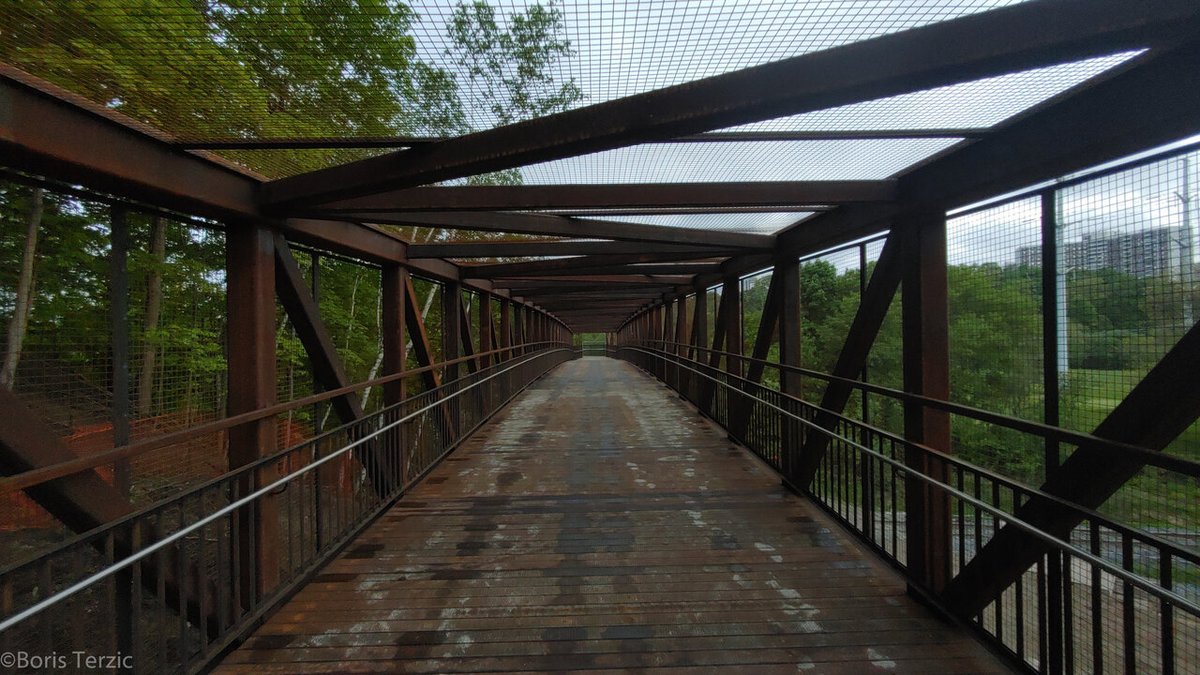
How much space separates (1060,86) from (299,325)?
478 centimetres

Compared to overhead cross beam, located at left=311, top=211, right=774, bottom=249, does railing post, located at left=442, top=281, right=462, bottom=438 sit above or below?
below

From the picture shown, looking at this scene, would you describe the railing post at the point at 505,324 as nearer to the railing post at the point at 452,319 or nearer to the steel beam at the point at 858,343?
the railing post at the point at 452,319

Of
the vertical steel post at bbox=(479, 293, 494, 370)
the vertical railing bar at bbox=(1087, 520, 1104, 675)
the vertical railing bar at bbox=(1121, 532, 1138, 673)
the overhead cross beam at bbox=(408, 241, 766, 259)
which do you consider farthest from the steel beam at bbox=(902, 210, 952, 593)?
the vertical steel post at bbox=(479, 293, 494, 370)

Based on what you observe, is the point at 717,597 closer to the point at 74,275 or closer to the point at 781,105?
the point at 781,105

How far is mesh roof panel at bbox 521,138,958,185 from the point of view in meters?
3.13

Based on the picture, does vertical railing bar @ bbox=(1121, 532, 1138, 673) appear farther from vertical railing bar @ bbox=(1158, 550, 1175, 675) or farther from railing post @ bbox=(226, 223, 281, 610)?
railing post @ bbox=(226, 223, 281, 610)

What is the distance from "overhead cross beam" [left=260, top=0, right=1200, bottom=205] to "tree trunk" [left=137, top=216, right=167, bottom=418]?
3.50 metres

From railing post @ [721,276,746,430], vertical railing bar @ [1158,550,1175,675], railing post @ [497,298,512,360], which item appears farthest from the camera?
railing post @ [497,298,512,360]

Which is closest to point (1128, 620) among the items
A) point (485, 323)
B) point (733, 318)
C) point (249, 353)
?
point (249, 353)

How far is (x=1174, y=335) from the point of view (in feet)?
6.81

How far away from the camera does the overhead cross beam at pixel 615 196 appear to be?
3785mm

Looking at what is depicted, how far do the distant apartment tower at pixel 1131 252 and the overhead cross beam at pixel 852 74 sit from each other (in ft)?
2.70

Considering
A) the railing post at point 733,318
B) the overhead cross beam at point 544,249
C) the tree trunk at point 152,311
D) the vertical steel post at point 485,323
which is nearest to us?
the tree trunk at point 152,311

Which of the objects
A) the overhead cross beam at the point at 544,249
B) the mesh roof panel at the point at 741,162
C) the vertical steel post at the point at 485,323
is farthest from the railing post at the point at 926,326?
the vertical steel post at the point at 485,323
